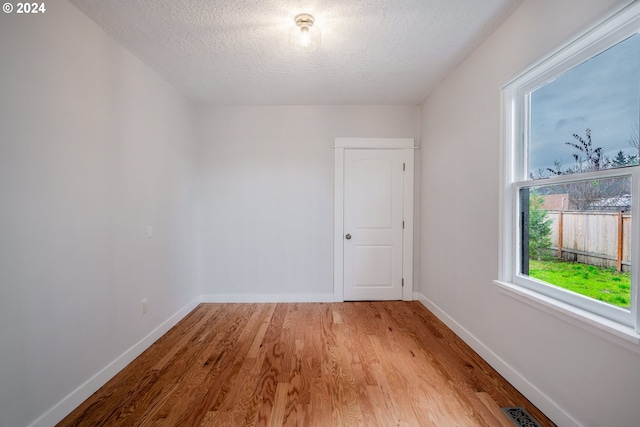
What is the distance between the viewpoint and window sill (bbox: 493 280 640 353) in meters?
1.17

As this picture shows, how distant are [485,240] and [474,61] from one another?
1538 millimetres

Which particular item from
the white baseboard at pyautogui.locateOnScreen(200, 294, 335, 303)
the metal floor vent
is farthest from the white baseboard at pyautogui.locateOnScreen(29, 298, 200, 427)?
the metal floor vent

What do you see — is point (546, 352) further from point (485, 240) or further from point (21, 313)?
point (21, 313)

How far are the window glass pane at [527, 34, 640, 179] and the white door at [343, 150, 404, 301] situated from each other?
1.77 meters

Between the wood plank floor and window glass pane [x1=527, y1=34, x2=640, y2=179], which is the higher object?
window glass pane [x1=527, y1=34, x2=640, y2=179]

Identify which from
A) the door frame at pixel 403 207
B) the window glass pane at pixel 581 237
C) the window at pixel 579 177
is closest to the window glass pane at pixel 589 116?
the window at pixel 579 177

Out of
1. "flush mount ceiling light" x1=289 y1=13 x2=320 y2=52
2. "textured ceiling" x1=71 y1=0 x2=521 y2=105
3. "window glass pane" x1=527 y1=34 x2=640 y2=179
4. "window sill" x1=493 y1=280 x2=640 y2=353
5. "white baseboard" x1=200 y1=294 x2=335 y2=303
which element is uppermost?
"textured ceiling" x1=71 y1=0 x2=521 y2=105

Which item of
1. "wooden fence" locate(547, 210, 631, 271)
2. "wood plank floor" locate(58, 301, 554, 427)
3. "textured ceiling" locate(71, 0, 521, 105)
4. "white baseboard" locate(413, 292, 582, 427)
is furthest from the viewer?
"textured ceiling" locate(71, 0, 521, 105)

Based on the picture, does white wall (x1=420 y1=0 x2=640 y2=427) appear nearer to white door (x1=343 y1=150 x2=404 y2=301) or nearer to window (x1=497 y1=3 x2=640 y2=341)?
window (x1=497 y1=3 x2=640 y2=341)

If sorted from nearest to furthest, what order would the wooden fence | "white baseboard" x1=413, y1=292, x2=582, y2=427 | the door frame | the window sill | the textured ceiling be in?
the window sill, the wooden fence, "white baseboard" x1=413, y1=292, x2=582, y2=427, the textured ceiling, the door frame

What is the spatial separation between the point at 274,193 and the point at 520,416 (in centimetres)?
302

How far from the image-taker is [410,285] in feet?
11.6

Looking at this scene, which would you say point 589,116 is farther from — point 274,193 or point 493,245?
point 274,193

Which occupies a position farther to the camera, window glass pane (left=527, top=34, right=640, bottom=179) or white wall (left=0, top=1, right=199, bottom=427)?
white wall (left=0, top=1, right=199, bottom=427)
